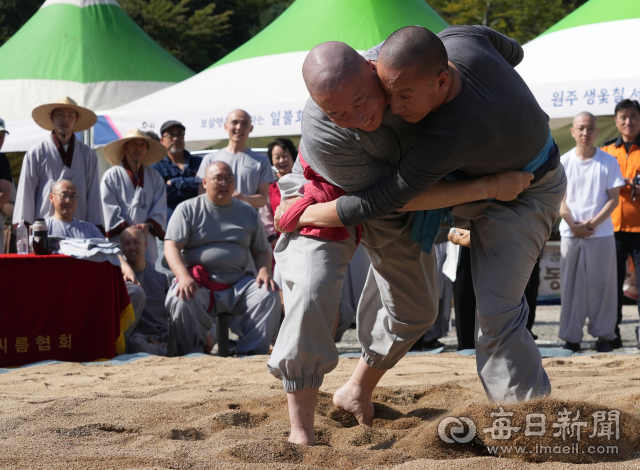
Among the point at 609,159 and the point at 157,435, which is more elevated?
the point at 609,159

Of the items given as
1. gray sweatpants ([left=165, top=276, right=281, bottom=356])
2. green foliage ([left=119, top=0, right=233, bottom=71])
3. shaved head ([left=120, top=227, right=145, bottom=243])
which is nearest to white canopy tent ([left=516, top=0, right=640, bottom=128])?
gray sweatpants ([left=165, top=276, right=281, bottom=356])

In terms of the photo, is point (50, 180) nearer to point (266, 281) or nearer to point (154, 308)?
point (154, 308)

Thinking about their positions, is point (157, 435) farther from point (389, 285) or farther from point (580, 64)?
point (580, 64)

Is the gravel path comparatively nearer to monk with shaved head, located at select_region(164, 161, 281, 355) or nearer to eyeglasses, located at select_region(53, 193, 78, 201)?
monk with shaved head, located at select_region(164, 161, 281, 355)

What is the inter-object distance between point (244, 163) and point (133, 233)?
45.9 inches

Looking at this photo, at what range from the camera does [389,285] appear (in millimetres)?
2760

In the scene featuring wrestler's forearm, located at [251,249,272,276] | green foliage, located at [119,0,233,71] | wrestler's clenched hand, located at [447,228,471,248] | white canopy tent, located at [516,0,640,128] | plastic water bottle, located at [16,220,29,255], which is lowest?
wrestler's forearm, located at [251,249,272,276]

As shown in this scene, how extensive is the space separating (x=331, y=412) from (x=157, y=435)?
0.71m

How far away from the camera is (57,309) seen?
201 inches

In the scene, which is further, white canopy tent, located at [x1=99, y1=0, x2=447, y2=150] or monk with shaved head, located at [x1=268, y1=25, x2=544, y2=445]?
white canopy tent, located at [x1=99, y1=0, x2=447, y2=150]

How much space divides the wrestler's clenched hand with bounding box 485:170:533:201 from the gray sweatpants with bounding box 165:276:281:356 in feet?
10.5

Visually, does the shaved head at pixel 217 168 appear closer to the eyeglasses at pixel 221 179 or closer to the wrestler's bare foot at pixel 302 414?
the eyeglasses at pixel 221 179

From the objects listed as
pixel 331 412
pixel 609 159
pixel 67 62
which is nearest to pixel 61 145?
pixel 331 412

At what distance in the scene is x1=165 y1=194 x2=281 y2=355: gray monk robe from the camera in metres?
5.29
